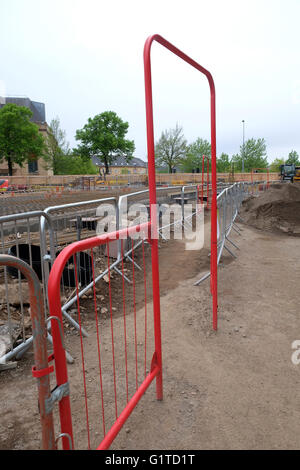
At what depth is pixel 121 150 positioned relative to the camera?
5381cm

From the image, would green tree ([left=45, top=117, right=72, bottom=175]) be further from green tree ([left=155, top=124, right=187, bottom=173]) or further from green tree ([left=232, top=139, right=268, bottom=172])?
green tree ([left=232, top=139, right=268, bottom=172])

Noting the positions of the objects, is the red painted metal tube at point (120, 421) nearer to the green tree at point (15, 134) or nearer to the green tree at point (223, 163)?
the green tree at point (15, 134)

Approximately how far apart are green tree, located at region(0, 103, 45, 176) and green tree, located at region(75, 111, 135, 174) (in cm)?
1023

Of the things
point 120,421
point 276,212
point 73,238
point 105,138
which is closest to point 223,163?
point 105,138

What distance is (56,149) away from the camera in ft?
→ 170

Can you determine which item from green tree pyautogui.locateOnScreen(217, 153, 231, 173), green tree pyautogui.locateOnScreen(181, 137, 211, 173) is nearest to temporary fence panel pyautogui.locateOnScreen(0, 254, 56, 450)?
green tree pyautogui.locateOnScreen(181, 137, 211, 173)

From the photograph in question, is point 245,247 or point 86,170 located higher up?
point 86,170

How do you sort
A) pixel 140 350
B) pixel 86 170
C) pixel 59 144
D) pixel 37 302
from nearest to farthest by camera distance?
pixel 37 302 → pixel 140 350 → pixel 59 144 → pixel 86 170

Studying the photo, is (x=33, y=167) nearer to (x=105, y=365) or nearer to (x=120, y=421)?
(x=105, y=365)

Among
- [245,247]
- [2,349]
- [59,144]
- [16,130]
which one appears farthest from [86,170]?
[2,349]

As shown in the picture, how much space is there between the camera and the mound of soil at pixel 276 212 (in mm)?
11972

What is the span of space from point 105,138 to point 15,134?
14.2 meters

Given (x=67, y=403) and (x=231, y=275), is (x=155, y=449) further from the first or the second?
(x=231, y=275)

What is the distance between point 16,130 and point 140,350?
46.0 m
